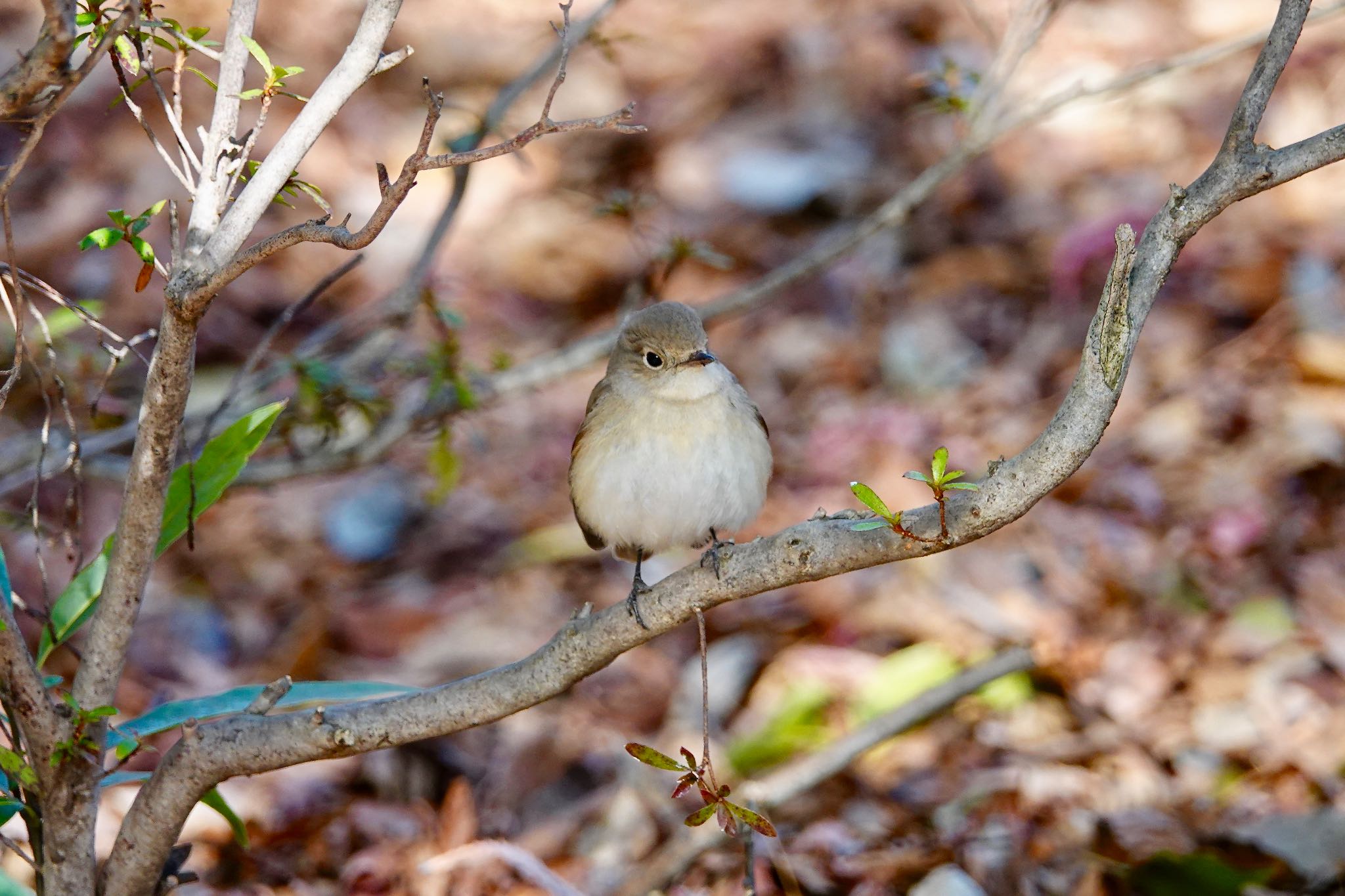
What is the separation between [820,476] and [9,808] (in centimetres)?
400

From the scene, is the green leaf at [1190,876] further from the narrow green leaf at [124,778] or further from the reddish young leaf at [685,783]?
the narrow green leaf at [124,778]

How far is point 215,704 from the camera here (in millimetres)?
2652

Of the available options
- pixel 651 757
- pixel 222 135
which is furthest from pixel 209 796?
pixel 222 135

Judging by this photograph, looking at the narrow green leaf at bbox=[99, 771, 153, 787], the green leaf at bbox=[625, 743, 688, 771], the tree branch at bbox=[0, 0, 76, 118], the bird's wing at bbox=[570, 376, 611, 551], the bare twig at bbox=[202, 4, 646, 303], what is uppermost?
the bird's wing at bbox=[570, 376, 611, 551]

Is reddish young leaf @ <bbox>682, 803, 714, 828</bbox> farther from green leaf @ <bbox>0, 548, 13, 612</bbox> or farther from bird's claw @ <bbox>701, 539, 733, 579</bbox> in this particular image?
green leaf @ <bbox>0, 548, 13, 612</bbox>

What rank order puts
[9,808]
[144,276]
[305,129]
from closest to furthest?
1. [305,129]
2. [144,276]
3. [9,808]

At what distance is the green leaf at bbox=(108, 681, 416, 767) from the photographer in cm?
260

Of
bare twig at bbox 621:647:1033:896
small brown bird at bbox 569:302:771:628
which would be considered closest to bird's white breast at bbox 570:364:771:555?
small brown bird at bbox 569:302:771:628

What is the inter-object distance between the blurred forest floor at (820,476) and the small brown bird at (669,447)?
453 millimetres

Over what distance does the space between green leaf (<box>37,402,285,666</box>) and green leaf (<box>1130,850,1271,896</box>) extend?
255cm

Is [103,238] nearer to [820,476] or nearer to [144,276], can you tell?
[144,276]

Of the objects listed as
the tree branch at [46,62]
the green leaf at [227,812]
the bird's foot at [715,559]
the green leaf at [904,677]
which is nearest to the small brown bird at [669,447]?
the bird's foot at [715,559]

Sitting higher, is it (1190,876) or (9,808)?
(9,808)

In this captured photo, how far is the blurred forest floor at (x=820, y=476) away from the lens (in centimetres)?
400
